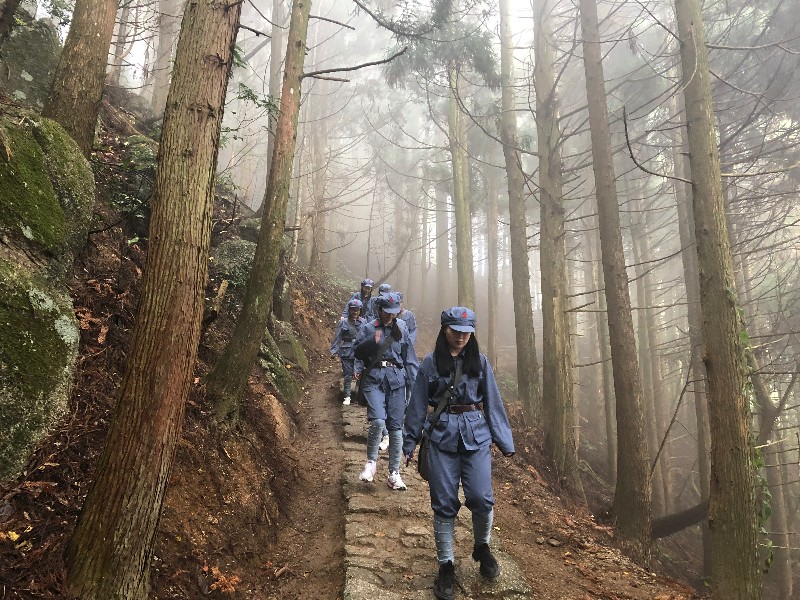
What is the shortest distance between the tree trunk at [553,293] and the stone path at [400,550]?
353cm

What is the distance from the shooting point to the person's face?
12.9 ft

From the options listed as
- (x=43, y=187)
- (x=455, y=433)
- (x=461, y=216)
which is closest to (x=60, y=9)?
(x=43, y=187)

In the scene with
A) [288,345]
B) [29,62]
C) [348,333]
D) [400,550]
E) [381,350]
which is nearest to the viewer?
[400,550]

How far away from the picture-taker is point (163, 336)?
9.46 feet

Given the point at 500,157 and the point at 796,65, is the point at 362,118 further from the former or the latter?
the point at 796,65

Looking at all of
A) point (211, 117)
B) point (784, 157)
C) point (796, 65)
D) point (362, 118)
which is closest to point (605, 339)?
point (784, 157)

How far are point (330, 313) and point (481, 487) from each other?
11906 millimetres

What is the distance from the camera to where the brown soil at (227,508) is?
9.15 feet

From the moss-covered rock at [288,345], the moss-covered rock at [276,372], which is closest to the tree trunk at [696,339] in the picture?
the moss-covered rock at [276,372]

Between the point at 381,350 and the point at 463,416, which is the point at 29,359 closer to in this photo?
the point at 463,416

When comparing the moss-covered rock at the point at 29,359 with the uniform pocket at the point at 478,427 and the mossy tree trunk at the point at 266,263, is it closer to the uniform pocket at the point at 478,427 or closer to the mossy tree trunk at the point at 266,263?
the mossy tree trunk at the point at 266,263

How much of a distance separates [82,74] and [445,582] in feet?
20.8

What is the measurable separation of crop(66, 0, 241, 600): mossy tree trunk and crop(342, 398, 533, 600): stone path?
1875mm

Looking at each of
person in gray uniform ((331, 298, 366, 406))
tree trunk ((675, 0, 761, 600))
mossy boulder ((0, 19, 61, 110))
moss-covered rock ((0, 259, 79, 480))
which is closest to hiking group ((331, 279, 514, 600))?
tree trunk ((675, 0, 761, 600))
